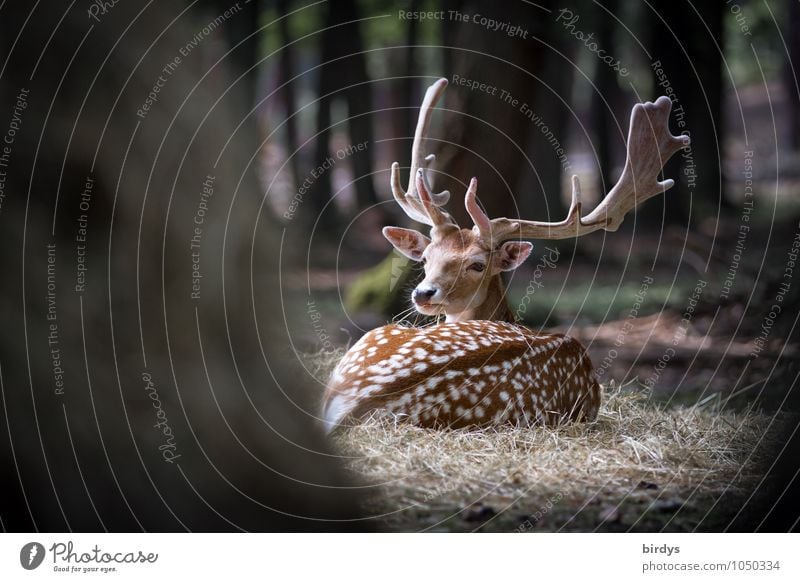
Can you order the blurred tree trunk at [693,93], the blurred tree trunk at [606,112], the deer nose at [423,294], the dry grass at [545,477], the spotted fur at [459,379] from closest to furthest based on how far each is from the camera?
the dry grass at [545,477] → the spotted fur at [459,379] → the deer nose at [423,294] → the blurred tree trunk at [693,93] → the blurred tree trunk at [606,112]

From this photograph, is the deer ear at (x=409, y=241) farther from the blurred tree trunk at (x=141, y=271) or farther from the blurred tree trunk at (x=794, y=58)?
the blurred tree trunk at (x=794, y=58)

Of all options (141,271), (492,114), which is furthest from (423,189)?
(141,271)

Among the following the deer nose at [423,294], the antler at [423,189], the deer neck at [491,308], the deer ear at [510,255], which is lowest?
the deer neck at [491,308]

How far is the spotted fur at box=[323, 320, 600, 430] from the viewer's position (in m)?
2.89

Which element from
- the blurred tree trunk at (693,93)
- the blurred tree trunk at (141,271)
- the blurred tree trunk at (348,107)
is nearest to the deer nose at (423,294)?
the blurred tree trunk at (141,271)

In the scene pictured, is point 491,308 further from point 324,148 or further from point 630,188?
point 324,148

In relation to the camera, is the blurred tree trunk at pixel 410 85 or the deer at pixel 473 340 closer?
the deer at pixel 473 340

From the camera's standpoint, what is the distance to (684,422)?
3203 mm

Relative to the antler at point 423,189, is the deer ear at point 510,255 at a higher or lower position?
lower

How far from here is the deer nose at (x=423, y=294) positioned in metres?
3.16

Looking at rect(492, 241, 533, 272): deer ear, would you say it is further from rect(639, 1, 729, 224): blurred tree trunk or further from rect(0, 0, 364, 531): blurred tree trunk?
rect(639, 1, 729, 224): blurred tree trunk

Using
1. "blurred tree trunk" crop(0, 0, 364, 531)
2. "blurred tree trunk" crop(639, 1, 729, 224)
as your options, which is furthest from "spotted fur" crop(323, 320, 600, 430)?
"blurred tree trunk" crop(639, 1, 729, 224)

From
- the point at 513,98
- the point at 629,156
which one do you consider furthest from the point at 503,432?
the point at 513,98

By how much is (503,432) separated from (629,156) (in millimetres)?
1149
